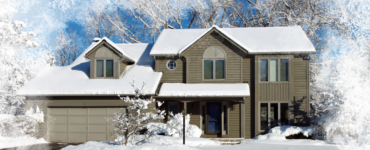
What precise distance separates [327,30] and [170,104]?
1389cm

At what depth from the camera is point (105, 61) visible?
1414cm

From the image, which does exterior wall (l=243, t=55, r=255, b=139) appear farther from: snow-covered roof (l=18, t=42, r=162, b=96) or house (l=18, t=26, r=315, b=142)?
snow-covered roof (l=18, t=42, r=162, b=96)

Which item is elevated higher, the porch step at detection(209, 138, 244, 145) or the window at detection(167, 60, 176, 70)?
the window at detection(167, 60, 176, 70)

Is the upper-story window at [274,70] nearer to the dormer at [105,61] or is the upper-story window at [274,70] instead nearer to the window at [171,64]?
the window at [171,64]

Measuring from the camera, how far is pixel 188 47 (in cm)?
1420

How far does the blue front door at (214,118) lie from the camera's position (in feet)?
46.6

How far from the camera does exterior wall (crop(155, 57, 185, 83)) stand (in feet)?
47.5

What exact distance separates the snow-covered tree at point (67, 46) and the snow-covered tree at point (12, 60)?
9.36 metres

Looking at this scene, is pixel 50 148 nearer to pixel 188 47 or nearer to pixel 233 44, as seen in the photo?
pixel 188 47

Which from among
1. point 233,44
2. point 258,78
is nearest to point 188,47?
point 233,44

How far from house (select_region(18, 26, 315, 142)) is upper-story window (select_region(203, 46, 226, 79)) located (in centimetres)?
5

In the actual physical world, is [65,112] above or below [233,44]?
below

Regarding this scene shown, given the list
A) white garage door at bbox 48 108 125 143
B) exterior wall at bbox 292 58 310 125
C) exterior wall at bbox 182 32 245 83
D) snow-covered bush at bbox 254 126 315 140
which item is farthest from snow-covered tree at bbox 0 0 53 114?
exterior wall at bbox 292 58 310 125

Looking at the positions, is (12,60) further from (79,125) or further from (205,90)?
(205,90)
